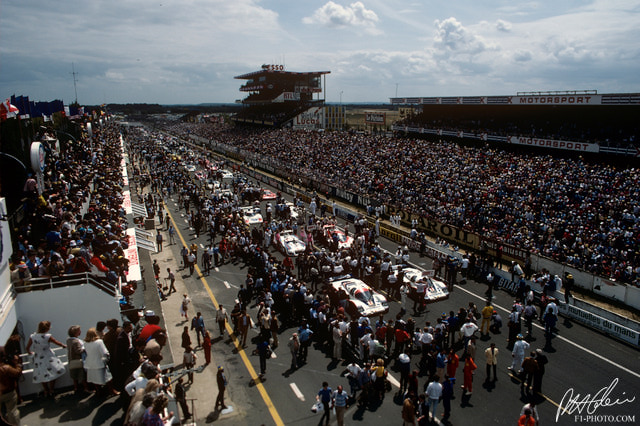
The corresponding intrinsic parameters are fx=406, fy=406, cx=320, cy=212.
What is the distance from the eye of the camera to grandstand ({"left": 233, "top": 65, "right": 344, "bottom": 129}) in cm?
8338

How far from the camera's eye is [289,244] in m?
24.0

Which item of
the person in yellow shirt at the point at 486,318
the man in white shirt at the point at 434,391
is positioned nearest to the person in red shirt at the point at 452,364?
the man in white shirt at the point at 434,391

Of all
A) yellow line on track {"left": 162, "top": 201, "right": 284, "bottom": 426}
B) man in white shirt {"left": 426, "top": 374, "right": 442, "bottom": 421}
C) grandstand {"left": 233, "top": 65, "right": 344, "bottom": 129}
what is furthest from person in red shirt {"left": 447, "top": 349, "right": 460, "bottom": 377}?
grandstand {"left": 233, "top": 65, "right": 344, "bottom": 129}

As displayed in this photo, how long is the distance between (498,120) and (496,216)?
22582mm

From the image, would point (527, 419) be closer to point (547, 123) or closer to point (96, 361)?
point (96, 361)

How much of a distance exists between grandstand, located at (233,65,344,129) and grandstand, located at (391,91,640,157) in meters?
32.9

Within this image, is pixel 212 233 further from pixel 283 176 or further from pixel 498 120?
pixel 498 120

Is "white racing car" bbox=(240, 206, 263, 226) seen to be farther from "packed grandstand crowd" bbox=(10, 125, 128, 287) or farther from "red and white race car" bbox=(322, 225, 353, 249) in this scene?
"packed grandstand crowd" bbox=(10, 125, 128, 287)

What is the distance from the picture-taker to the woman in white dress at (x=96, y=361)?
29.0 feet

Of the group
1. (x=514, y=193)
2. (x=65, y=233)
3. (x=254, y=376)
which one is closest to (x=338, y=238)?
(x=254, y=376)

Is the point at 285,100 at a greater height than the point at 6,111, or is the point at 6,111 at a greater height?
the point at 285,100

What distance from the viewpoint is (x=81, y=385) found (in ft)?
32.4

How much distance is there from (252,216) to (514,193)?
1919cm

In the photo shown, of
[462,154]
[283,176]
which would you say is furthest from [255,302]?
[283,176]
